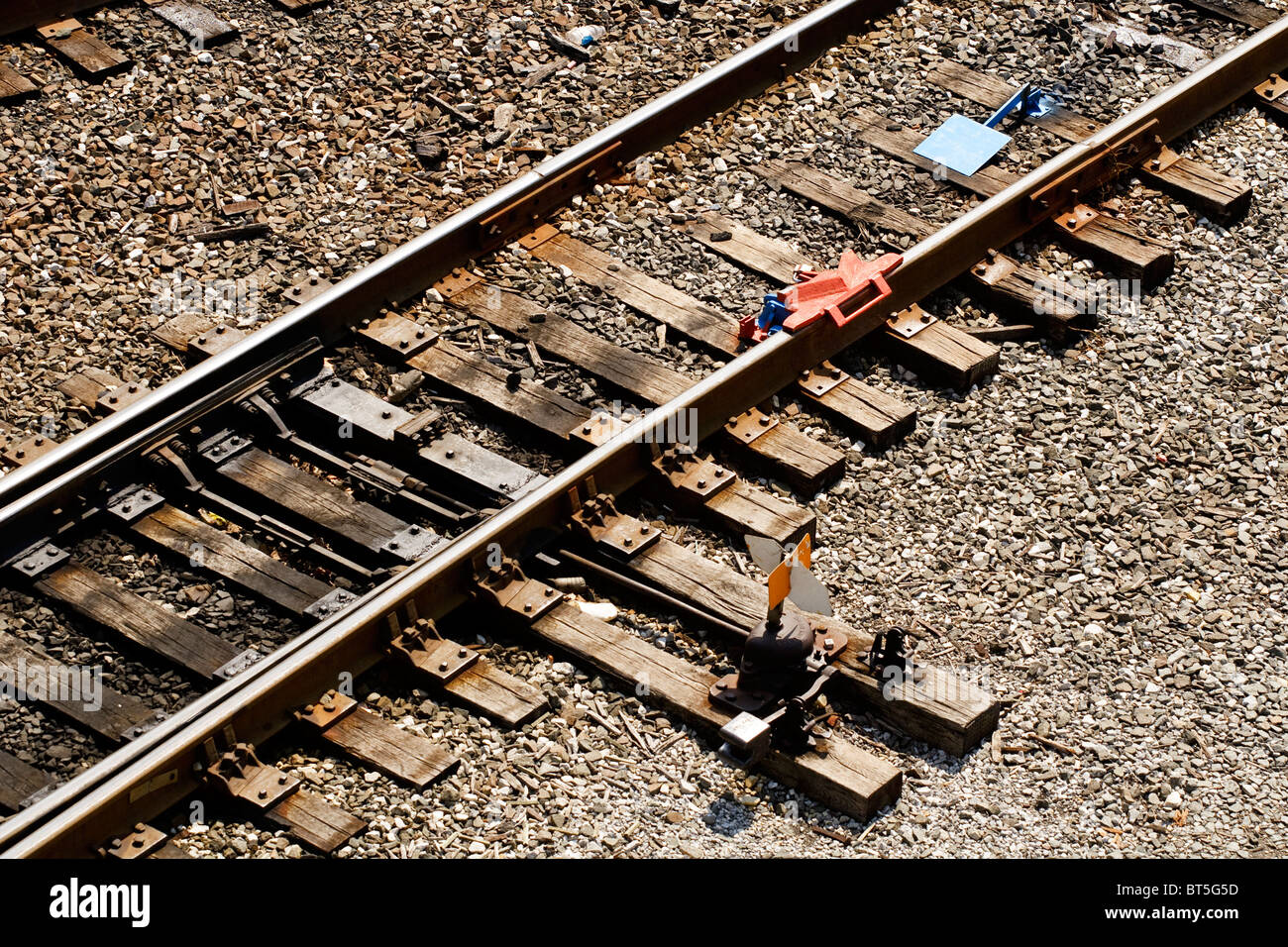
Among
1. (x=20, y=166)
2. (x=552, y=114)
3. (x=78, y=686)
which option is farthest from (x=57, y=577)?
(x=552, y=114)

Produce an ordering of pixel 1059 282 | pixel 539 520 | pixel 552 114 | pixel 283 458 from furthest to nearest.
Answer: pixel 552 114
pixel 1059 282
pixel 283 458
pixel 539 520

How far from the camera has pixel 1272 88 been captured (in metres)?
11.0

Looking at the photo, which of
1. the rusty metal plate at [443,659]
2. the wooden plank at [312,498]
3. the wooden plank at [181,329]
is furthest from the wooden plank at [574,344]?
the rusty metal plate at [443,659]

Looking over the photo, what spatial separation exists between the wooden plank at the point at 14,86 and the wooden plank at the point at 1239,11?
20.7 ft

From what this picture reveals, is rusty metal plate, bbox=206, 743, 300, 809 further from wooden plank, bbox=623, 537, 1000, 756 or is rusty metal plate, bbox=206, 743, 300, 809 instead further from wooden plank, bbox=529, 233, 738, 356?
wooden plank, bbox=529, 233, 738, 356

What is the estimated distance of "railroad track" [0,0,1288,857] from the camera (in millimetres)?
7344

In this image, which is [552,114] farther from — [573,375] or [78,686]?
[78,686]

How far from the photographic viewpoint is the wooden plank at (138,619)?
7.63 m

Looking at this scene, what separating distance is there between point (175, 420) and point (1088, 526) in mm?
3730

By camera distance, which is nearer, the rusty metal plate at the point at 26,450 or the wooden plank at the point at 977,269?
the rusty metal plate at the point at 26,450

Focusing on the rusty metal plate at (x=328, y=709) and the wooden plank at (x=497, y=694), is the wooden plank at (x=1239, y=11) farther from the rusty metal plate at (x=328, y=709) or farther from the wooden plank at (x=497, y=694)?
the rusty metal plate at (x=328, y=709)

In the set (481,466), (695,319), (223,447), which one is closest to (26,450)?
(223,447)

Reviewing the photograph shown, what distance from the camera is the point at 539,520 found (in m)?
8.12

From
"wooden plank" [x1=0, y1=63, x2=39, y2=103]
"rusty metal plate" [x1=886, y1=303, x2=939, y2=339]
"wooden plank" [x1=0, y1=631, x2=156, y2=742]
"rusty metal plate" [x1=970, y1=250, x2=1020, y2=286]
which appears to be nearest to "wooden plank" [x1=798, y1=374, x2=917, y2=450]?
"rusty metal plate" [x1=886, y1=303, x2=939, y2=339]
